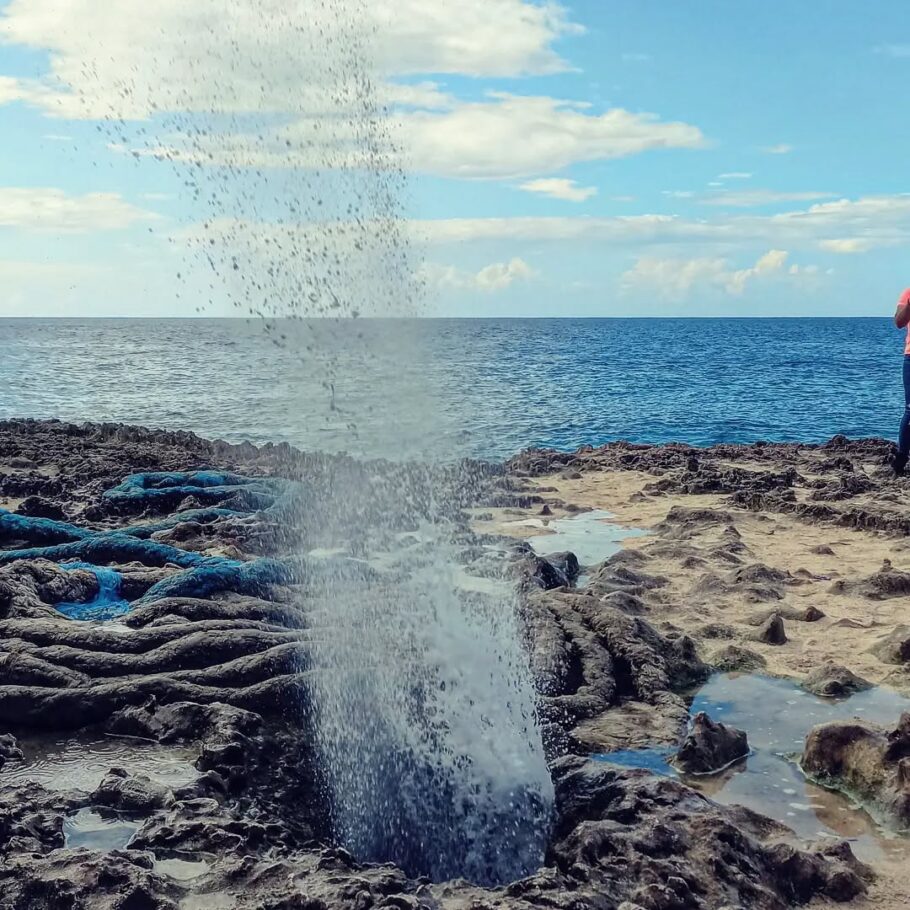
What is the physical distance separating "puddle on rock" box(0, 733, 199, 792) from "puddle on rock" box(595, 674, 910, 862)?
7.34 ft

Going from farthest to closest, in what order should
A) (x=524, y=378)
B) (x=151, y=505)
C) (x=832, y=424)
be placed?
1. (x=524, y=378)
2. (x=832, y=424)
3. (x=151, y=505)

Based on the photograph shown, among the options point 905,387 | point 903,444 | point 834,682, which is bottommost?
point 834,682

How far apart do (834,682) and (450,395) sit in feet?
82.8

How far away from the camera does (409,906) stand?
3.10 meters

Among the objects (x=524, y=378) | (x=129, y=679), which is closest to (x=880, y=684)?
(x=129, y=679)

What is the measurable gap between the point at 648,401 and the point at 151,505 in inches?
891

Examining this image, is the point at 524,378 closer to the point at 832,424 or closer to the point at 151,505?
the point at 832,424

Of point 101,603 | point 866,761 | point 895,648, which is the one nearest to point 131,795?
point 101,603

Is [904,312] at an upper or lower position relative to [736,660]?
upper

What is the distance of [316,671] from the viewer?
5301 millimetres

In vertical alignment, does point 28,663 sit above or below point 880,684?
above

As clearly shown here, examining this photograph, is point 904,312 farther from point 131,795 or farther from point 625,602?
point 131,795

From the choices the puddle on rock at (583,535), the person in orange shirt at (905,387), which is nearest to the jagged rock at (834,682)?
the puddle on rock at (583,535)

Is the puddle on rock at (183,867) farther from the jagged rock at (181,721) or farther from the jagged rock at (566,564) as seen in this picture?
the jagged rock at (566,564)
